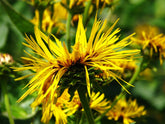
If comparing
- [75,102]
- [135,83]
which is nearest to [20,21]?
[75,102]

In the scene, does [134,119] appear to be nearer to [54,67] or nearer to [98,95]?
[98,95]

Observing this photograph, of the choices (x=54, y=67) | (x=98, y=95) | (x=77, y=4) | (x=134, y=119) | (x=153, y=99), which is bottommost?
(x=153, y=99)

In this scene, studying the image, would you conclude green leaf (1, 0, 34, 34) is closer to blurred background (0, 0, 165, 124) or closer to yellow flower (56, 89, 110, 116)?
blurred background (0, 0, 165, 124)

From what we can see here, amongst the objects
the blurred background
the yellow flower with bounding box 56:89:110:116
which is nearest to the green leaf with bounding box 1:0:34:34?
the blurred background

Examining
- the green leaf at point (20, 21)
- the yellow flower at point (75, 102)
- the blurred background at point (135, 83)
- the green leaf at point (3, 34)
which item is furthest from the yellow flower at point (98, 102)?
the green leaf at point (3, 34)

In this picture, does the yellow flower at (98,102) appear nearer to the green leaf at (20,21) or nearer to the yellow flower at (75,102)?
the yellow flower at (75,102)

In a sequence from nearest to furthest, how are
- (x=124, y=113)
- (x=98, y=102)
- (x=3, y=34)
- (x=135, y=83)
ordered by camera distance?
(x=98, y=102) < (x=124, y=113) < (x=3, y=34) < (x=135, y=83)

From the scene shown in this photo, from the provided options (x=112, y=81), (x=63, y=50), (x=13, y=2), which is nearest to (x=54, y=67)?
(x=63, y=50)

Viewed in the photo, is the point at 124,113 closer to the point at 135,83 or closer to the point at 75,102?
the point at 75,102
